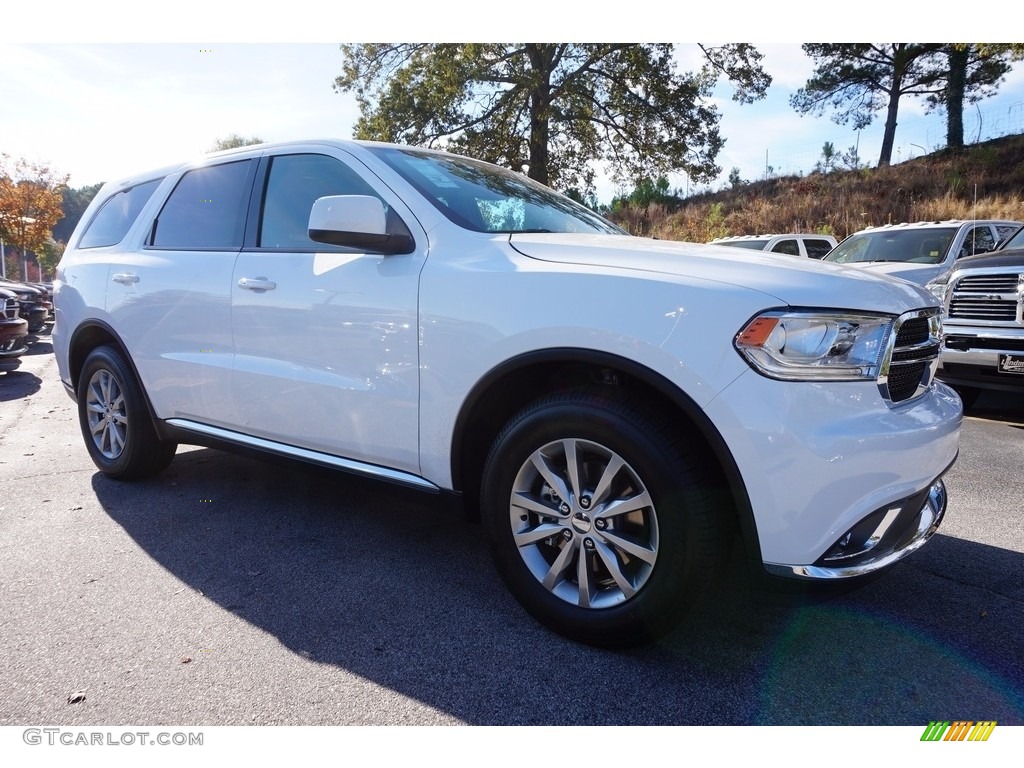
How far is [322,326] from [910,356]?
7.17 ft

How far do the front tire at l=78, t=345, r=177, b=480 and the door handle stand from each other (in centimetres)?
122

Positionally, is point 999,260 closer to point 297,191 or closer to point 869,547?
point 869,547

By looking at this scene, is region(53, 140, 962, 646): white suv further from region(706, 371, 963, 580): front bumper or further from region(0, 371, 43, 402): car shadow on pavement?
region(0, 371, 43, 402): car shadow on pavement

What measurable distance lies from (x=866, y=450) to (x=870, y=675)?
814mm

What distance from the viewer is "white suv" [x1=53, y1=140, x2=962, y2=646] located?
2006 mm

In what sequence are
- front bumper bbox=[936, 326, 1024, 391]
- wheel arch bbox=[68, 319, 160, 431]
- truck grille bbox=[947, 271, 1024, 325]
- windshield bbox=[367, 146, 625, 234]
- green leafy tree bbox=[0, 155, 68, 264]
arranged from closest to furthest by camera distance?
windshield bbox=[367, 146, 625, 234]
wheel arch bbox=[68, 319, 160, 431]
front bumper bbox=[936, 326, 1024, 391]
truck grille bbox=[947, 271, 1024, 325]
green leafy tree bbox=[0, 155, 68, 264]

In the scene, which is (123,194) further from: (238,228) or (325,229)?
(325,229)

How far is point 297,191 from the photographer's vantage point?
131 inches

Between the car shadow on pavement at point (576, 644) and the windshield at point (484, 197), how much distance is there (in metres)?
1.18

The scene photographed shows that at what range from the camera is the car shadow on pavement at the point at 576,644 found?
2090 mm

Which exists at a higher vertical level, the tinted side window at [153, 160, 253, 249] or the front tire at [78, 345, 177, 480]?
the tinted side window at [153, 160, 253, 249]

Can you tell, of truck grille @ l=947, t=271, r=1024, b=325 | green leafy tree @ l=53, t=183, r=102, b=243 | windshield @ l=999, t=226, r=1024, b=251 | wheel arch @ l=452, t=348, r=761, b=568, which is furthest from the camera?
green leafy tree @ l=53, t=183, r=102, b=243

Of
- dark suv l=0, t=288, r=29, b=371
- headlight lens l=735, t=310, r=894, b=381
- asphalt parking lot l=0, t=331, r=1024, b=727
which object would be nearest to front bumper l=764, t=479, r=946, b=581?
asphalt parking lot l=0, t=331, r=1024, b=727

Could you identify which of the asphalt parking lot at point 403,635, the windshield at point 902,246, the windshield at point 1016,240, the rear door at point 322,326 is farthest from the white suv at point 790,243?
the rear door at point 322,326
